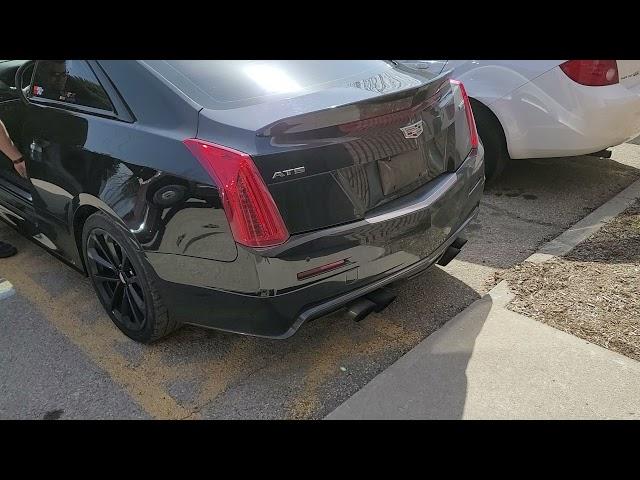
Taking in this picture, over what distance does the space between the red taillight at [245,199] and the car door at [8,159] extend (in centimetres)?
174

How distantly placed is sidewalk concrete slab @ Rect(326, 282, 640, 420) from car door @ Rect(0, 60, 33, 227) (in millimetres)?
2503

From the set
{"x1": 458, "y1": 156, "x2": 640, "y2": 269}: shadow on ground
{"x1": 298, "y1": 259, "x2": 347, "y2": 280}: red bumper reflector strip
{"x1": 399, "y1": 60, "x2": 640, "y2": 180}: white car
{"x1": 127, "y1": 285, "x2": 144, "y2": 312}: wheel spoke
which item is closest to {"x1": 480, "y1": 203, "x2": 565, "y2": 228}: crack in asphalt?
{"x1": 458, "y1": 156, "x2": 640, "y2": 269}: shadow on ground

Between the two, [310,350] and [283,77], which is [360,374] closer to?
[310,350]

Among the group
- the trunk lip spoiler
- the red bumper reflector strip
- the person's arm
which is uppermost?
the trunk lip spoiler

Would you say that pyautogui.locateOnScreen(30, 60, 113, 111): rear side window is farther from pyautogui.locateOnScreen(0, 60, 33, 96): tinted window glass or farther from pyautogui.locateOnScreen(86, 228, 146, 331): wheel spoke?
pyautogui.locateOnScreen(86, 228, 146, 331): wheel spoke

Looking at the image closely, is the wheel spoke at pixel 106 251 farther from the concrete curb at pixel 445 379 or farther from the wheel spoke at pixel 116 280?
the concrete curb at pixel 445 379

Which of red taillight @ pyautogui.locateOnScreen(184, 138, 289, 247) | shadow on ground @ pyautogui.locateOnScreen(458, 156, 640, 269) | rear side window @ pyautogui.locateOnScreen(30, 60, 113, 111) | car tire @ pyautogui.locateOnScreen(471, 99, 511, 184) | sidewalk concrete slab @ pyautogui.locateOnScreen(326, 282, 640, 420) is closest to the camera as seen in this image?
red taillight @ pyautogui.locateOnScreen(184, 138, 289, 247)

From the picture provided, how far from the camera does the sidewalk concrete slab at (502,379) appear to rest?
7.53ft

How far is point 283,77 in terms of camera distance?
98.7 inches

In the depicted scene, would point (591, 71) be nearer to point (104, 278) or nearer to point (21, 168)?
point (104, 278)

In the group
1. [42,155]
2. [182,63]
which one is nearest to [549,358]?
[182,63]

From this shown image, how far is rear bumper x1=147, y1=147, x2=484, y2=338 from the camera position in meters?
2.17

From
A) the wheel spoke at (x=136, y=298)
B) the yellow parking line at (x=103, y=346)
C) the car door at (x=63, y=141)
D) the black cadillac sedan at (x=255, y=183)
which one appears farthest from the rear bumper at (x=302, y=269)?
the car door at (x=63, y=141)

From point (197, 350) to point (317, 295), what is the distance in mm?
921
